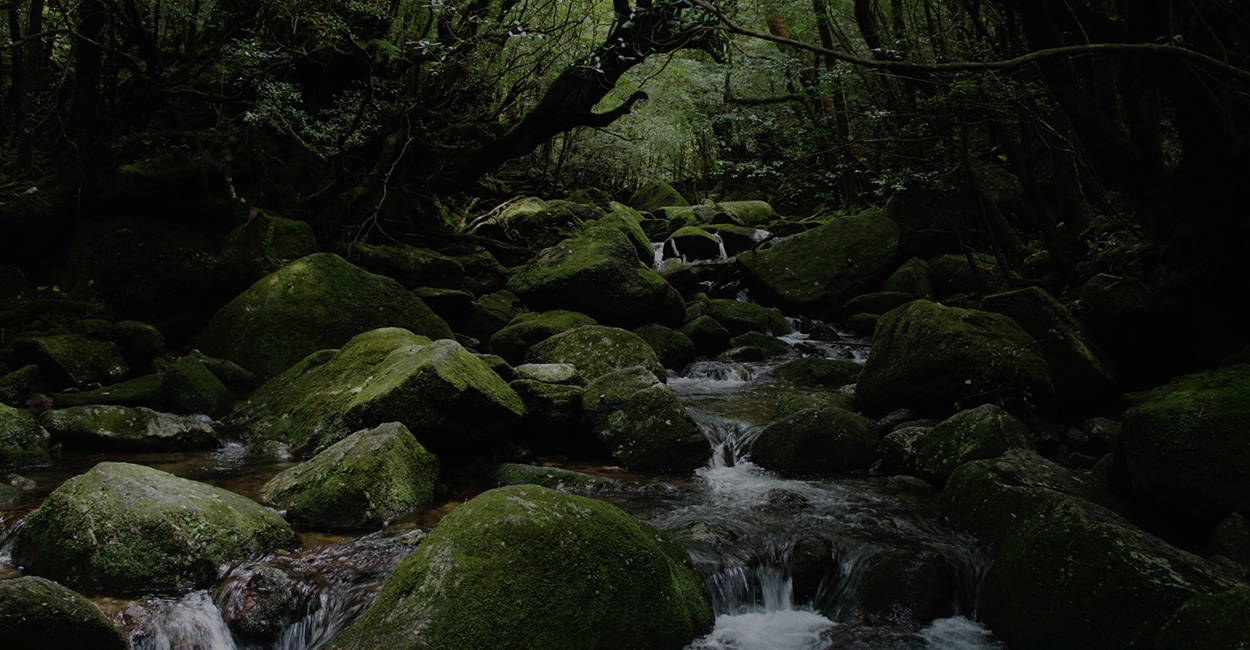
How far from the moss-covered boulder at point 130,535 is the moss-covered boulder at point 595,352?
15.6ft

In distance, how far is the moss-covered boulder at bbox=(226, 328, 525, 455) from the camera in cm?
571

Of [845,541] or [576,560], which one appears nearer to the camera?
[576,560]

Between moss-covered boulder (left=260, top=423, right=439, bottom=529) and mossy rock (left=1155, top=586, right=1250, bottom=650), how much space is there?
170 inches

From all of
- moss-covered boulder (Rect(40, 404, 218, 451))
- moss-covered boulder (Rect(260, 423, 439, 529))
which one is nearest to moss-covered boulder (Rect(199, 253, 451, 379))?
moss-covered boulder (Rect(40, 404, 218, 451))

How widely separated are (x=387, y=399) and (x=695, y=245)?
13198mm

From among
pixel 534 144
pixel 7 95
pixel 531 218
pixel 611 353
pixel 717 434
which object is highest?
pixel 7 95

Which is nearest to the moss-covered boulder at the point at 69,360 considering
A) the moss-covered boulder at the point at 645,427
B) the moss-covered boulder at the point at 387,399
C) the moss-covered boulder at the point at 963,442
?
the moss-covered boulder at the point at 387,399

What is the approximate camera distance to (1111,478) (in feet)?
16.1

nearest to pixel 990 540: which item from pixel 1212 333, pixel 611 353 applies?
pixel 1212 333

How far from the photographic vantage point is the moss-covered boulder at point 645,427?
634 centimetres

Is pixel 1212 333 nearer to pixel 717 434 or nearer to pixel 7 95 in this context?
pixel 717 434

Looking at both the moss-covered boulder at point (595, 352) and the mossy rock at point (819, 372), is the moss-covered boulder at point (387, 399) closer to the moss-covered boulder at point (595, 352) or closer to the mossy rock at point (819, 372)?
the moss-covered boulder at point (595, 352)

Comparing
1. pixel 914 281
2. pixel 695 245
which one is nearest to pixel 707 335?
pixel 914 281

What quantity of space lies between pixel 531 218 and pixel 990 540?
13.3 m
